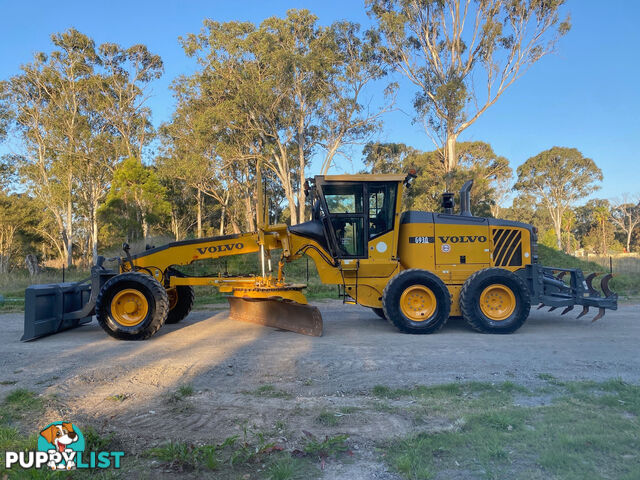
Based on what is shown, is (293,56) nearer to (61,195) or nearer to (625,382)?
(61,195)

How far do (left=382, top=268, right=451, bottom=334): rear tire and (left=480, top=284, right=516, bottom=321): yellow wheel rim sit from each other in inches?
31.2

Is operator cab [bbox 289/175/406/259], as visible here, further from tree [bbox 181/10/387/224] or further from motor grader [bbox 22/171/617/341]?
tree [bbox 181/10/387/224]

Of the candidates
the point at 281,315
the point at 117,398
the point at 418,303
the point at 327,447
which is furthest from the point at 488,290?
the point at 117,398

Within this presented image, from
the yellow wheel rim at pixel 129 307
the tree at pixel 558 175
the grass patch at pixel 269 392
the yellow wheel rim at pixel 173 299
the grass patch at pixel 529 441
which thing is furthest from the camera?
the tree at pixel 558 175

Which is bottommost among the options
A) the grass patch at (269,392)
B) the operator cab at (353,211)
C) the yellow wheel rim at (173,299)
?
the grass patch at (269,392)

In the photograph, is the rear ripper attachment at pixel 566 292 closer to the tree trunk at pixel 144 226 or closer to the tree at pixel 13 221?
the tree trunk at pixel 144 226

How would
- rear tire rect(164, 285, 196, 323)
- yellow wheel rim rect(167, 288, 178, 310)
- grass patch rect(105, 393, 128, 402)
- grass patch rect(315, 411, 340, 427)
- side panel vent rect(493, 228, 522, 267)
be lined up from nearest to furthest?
grass patch rect(315, 411, 340, 427)
grass patch rect(105, 393, 128, 402)
side panel vent rect(493, 228, 522, 267)
yellow wheel rim rect(167, 288, 178, 310)
rear tire rect(164, 285, 196, 323)

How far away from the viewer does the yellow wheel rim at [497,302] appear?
869 cm

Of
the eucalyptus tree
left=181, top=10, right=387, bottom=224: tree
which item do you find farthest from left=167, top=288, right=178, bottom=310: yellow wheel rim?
the eucalyptus tree

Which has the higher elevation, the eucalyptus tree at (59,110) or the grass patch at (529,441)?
the eucalyptus tree at (59,110)

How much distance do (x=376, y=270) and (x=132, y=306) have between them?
4.62 metres

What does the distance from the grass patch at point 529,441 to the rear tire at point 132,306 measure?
5241mm

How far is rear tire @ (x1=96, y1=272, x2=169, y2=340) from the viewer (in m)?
8.16

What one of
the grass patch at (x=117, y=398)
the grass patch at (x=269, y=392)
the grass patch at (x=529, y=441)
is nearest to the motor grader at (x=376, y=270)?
the grass patch at (x=269, y=392)
